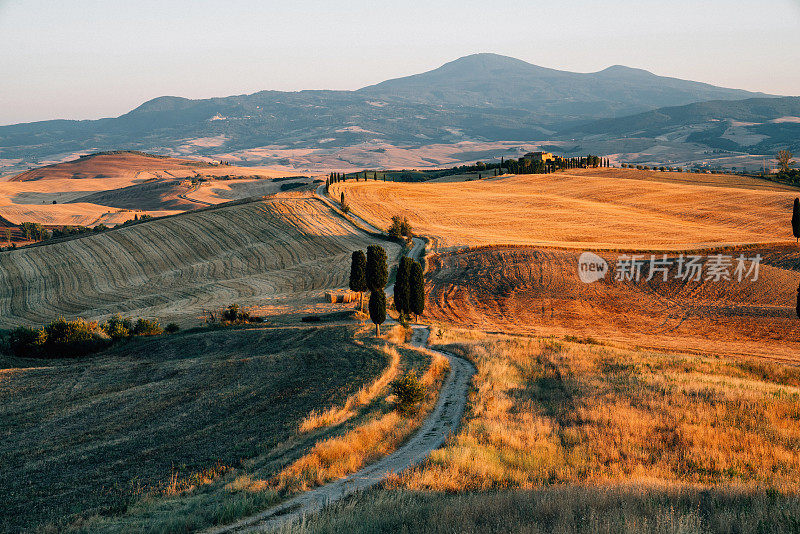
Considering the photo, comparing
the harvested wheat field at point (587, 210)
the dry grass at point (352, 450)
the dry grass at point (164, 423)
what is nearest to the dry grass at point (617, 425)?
the dry grass at point (352, 450)

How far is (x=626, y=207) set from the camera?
114062mm

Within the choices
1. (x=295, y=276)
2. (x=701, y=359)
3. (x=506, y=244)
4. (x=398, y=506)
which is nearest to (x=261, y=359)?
(x=398, y=506)

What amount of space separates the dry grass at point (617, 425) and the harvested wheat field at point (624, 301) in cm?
1568

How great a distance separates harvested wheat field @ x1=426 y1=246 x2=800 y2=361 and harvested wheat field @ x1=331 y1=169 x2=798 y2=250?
8.26 m

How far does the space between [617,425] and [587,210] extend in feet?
303

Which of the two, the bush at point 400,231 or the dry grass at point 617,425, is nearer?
the dry grass at point 617,425

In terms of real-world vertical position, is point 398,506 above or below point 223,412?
above

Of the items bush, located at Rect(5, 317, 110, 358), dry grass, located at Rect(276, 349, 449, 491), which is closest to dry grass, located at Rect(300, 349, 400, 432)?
dry grass, located at Rect(276, 349, 449, 491)

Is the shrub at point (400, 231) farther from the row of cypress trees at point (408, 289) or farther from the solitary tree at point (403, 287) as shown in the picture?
the solitary tree at point (403, 287)

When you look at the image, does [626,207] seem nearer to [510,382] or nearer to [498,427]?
[510,382]

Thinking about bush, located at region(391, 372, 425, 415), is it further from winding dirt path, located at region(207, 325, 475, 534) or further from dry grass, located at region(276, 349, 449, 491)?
winding dirt path, located at region(207, 325, 475, 534)

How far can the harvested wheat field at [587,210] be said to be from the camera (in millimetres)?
85125

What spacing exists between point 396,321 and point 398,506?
34310 millimetres

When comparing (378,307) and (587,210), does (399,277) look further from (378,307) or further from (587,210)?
(587,210)
